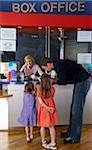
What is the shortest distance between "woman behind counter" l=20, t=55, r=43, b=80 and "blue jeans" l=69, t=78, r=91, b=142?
90cm

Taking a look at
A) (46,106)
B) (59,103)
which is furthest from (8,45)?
(46,106)

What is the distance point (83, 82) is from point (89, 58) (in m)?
1.31

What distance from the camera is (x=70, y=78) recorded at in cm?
450

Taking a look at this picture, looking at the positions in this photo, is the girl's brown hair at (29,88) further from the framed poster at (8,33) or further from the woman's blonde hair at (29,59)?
the framed poster at (8,33)

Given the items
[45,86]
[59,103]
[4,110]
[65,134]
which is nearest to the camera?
[45,86]

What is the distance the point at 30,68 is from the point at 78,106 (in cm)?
113

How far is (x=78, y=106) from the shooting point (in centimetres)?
452

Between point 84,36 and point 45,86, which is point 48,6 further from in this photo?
point 45,86

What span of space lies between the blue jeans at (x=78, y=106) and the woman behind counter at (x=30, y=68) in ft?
2.94

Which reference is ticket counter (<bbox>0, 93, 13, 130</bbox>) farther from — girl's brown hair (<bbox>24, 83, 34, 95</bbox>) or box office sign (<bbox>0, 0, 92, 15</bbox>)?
box office sign (<bbox>0, 0, 92, 15</bbox>)

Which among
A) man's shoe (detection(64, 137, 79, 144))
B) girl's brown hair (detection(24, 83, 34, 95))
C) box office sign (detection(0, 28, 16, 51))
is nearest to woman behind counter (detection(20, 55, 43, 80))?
box office sign (detection(0, 28, 16, 51))

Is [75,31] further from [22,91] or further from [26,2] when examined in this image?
[22,91]

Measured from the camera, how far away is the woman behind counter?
520cm

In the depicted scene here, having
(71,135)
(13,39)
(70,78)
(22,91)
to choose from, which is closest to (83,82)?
(70,78)
